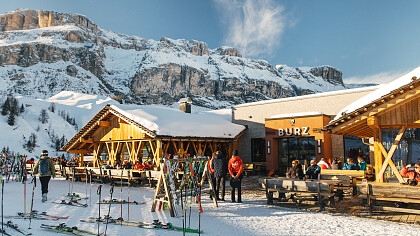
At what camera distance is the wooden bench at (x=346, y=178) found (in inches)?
332

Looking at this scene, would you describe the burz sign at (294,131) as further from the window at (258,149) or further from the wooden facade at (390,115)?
the wooden facade at (390,115)

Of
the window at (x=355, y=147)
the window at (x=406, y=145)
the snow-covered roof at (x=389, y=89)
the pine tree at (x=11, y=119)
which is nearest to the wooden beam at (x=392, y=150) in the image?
the snow-covered roof at (x=389, y=89)

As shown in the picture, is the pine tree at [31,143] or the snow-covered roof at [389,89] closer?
the snow-covered roof at [389,89]

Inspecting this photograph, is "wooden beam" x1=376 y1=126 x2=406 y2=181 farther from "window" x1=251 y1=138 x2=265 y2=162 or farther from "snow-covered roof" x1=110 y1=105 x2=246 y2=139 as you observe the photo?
"window" x1=251 y1=138 x2=265 y2=162

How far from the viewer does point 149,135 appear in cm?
1384

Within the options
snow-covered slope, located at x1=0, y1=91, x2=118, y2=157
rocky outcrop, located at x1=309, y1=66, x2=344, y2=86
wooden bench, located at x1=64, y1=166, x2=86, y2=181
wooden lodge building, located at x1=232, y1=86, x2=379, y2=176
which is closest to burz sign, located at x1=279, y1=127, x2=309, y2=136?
wooden lodge building, located at x1=232, y1=86, x2=379, y2=176

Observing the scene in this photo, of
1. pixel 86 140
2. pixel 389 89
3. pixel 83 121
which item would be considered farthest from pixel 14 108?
pixel 389 89

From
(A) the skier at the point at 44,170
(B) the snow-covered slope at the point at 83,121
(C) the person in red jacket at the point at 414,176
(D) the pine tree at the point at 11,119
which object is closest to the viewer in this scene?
(C) the person in red jacket at the point at 414,176

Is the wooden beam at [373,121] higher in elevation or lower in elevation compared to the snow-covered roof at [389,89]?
lower

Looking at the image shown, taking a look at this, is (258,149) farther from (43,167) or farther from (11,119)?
(11,119)

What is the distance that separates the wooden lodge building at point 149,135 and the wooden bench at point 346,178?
7404mm

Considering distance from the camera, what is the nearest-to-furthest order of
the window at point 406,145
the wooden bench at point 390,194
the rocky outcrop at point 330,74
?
the wooden bench at point 390,194 < the window at point 406,145 < the rocky outcrop at point 330,74

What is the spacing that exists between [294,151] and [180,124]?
6326 millimetres

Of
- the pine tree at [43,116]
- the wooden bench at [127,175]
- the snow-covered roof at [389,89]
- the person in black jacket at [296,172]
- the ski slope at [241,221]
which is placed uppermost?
the pine tree at [43,116]
